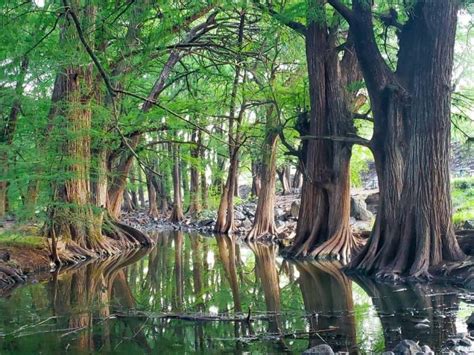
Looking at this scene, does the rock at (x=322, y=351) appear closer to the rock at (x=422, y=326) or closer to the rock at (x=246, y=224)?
the rock at (x=422, y=326)

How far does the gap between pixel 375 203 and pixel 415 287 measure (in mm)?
17089

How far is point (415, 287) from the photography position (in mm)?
9133

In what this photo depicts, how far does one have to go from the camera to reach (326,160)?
15.0m

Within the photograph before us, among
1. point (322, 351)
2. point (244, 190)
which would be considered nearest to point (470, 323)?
point (322, 351)

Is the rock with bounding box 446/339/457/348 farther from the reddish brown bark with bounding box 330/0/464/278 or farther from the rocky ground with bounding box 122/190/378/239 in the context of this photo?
the rocky ground with bounding box 122/190/378/239

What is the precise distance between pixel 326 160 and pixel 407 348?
10287 mm

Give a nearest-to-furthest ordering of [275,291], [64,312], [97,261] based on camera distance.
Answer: [64,312]
[275,291]
[97,261]

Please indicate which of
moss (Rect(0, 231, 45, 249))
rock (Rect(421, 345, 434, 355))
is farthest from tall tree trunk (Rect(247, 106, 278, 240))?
rock (Rect(421, 345, 434, 355))

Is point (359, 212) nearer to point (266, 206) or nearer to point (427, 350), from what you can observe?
point (266, 206)

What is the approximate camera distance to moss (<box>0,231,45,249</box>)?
12.0 metres

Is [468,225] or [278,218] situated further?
[278,218]

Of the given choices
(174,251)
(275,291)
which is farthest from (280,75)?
(275,291)

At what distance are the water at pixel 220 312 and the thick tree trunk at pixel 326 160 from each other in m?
2.01

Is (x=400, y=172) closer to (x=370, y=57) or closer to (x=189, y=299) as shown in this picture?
(x=370, y=57)
